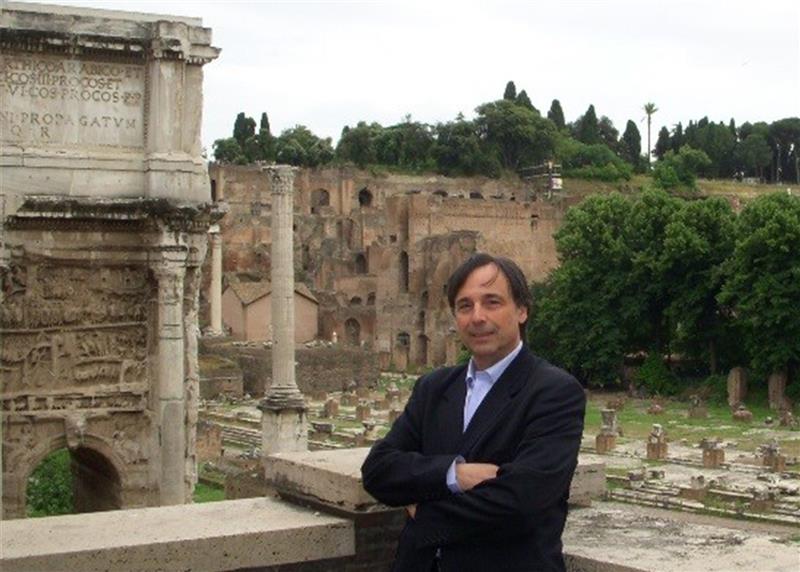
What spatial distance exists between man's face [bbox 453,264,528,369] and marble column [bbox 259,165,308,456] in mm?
15958

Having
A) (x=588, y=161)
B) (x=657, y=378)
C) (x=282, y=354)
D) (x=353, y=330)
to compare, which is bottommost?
(x=657, y=378)

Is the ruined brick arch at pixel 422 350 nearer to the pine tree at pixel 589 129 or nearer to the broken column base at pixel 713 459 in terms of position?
the broken column base at pixel 713 459

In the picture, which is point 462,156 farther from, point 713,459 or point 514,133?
point 713,459

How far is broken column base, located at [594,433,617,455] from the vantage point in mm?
28734

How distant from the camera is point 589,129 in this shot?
326 feet

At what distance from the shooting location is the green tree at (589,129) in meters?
98.9

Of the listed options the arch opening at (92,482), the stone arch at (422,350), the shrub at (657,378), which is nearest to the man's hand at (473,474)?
the arch opening at (92,482)

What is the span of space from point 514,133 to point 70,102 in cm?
7756

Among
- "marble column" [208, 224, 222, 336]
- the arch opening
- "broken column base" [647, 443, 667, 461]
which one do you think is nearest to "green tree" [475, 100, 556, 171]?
"marble column" [208, 224, 222, 336]

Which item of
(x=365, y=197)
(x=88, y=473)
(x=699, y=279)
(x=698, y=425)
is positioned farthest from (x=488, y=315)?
(x=365, y=197)

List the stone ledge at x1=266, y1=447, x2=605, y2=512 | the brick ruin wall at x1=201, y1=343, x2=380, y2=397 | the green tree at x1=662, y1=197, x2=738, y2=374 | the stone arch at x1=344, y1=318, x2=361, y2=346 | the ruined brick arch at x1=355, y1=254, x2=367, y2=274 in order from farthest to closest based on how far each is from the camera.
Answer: the ruined brick arch at x1=355, y1=254, x2=367, y2=274 < the stone arch at x1=344, y1=318, x2=361, y2=346 < the brick ruin wall at x1=201, y1=343, x2=380, y2=397 < the green tree at x1=662, y1=197, x2=738, y2=374 < the stone ledge at x1=266, y1=447, x2=605, y2=512

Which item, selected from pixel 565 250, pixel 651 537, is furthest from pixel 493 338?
pixel 565 250

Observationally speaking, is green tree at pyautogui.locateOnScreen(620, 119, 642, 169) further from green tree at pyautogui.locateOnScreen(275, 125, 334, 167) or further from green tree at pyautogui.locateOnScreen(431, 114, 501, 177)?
green tree at pyautogui.locateOnScreen(275, 125, 334, 167)

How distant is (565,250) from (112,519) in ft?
135
